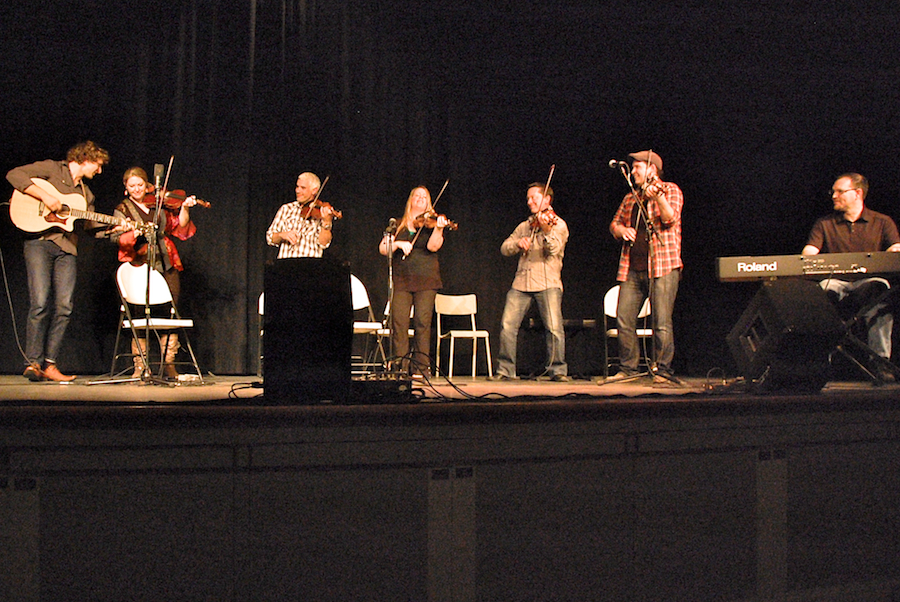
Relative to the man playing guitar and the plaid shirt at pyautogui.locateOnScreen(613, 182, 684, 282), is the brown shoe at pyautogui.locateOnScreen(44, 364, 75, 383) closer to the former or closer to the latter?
the man playing guitar

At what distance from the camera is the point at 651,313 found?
4.19 m

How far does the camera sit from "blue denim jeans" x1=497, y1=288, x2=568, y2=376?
5082 millimetres

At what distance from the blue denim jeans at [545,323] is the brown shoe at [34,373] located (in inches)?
127

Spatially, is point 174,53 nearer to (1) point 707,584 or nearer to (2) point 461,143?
(2) point 461,143

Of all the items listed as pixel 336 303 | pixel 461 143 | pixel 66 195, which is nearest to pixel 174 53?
pixel 66 195

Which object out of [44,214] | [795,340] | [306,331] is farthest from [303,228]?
[795,340]

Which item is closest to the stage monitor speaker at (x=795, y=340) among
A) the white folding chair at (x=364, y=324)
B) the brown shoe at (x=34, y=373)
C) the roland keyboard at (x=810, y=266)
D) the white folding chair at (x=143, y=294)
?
the roland keyboard at (x=810, y=266)

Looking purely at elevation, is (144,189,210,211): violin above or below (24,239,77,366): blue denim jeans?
Result: above

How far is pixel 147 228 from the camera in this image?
4285mm

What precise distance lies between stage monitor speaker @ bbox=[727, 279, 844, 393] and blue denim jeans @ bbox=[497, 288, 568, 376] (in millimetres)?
2360

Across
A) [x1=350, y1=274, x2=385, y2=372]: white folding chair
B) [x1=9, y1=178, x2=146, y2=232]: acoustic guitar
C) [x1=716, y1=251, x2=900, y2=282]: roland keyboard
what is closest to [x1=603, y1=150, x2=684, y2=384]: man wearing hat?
[x1=716, y1=251, x2=900, y2=282]: roland keyboard

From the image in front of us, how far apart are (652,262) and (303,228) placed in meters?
2.30

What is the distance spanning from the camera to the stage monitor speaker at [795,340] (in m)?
2.60

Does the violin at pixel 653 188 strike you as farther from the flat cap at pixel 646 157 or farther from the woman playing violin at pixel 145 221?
the woman playing violin at pixel 145 221
